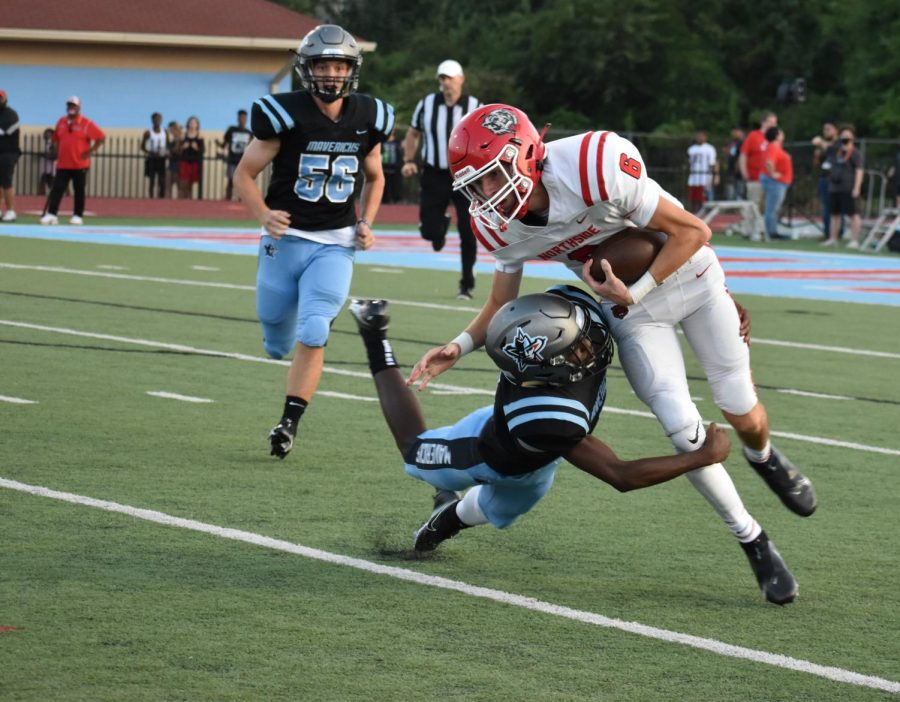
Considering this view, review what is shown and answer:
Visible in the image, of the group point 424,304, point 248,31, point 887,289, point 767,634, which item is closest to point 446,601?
point 767,634

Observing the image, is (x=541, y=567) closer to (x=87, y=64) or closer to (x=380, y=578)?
(x=380, y=578)

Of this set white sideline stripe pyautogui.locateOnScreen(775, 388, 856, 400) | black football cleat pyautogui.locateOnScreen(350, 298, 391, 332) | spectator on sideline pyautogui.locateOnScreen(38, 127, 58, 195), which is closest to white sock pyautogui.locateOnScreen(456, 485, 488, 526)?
black football cleat pyautogui.locateOnScreen(350, 298, 391, 332)

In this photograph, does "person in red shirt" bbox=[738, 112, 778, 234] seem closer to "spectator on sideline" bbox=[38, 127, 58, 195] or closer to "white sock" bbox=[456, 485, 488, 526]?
"spectator on sideline" bbox=[38, 127, 58, 195]

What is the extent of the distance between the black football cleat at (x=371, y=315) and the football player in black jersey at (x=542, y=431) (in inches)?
25.7

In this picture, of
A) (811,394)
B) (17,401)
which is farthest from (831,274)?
(17,401)

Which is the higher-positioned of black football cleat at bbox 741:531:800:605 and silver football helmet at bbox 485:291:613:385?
silver football helmet at bbox 485:291:613:385

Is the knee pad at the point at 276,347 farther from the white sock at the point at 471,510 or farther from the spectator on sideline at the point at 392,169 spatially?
the spectator on sideline at the point at 392,169

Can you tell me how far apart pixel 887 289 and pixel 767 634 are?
13183mm

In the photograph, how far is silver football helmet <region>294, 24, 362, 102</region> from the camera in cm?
734

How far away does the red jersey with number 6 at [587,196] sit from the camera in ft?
16.2

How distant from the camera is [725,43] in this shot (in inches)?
1978

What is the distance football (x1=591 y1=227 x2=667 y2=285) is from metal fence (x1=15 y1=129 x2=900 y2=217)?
26.4 meters

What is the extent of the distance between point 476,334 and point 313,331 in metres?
2.10

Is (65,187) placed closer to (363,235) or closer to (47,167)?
(47,167)
